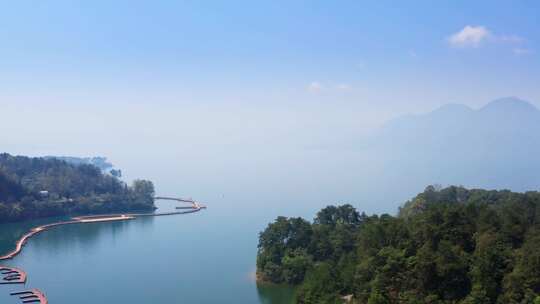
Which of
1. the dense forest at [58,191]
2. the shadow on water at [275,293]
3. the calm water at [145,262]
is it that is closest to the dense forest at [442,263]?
the shadow on water at [275,293]

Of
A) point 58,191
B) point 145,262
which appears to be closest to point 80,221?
point 58,191

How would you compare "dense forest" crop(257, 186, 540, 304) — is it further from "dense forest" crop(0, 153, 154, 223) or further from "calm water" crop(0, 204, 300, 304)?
"dense forest" crop(0, 153, 154, 223)

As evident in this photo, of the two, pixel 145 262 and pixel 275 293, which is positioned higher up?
pixel 145 262

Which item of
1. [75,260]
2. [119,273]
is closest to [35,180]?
[75,260]

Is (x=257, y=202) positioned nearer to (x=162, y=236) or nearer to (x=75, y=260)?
(x=162, y=236)

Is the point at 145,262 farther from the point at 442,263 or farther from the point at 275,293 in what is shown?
the point at 442,263

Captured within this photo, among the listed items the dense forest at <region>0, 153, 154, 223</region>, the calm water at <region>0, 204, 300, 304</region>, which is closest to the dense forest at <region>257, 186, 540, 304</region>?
A: the calm water at <region>0, 204, 300, 304</region>

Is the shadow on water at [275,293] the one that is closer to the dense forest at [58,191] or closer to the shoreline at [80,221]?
the shoreline at [80,221]
